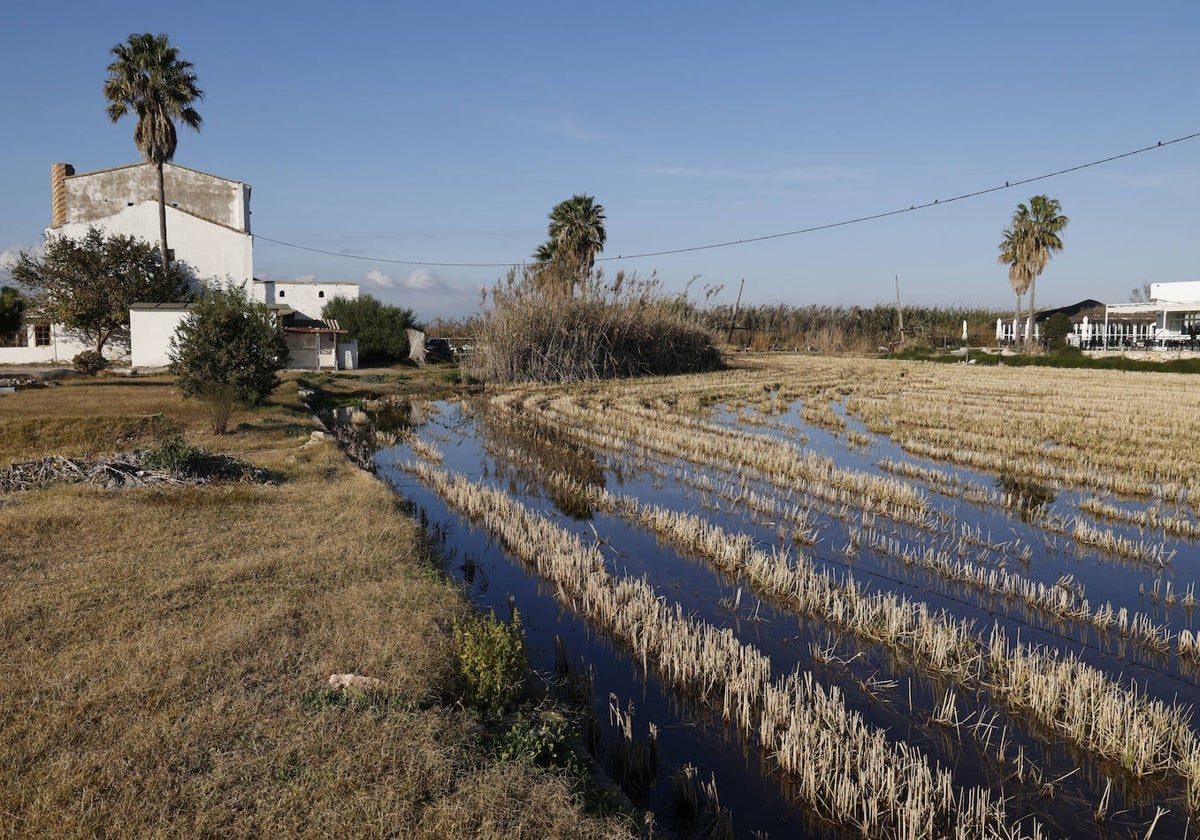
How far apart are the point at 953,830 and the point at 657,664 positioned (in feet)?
8.64

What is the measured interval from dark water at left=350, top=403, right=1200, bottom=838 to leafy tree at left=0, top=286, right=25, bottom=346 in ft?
142

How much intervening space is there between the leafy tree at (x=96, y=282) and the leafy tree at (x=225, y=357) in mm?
22277

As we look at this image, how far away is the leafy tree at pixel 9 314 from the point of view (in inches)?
Result: 1768

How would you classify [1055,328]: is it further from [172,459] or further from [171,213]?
[172,459]

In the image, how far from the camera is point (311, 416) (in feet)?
68.6

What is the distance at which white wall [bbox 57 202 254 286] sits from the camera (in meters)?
40.9

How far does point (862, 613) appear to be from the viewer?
7.16 meters

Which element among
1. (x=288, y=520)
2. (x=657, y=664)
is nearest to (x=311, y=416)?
(x=288, y=520)

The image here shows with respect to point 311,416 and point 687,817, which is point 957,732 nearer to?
point 687,817

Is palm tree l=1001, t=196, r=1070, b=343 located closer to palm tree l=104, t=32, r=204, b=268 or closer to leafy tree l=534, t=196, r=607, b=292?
leafy tree l=534, t=196, r=607, b=292

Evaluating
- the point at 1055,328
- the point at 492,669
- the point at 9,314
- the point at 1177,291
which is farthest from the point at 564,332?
the point at 1177,291

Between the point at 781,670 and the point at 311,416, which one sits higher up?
the point at 311,416

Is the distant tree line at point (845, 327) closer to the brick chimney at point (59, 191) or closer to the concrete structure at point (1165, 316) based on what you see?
the concrete structure at point (1165, 316)

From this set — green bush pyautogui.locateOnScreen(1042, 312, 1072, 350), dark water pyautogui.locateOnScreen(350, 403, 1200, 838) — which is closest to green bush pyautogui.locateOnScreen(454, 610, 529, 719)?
dark water pyautogui.locateOnScreen(350, 403, 1200, 838)
